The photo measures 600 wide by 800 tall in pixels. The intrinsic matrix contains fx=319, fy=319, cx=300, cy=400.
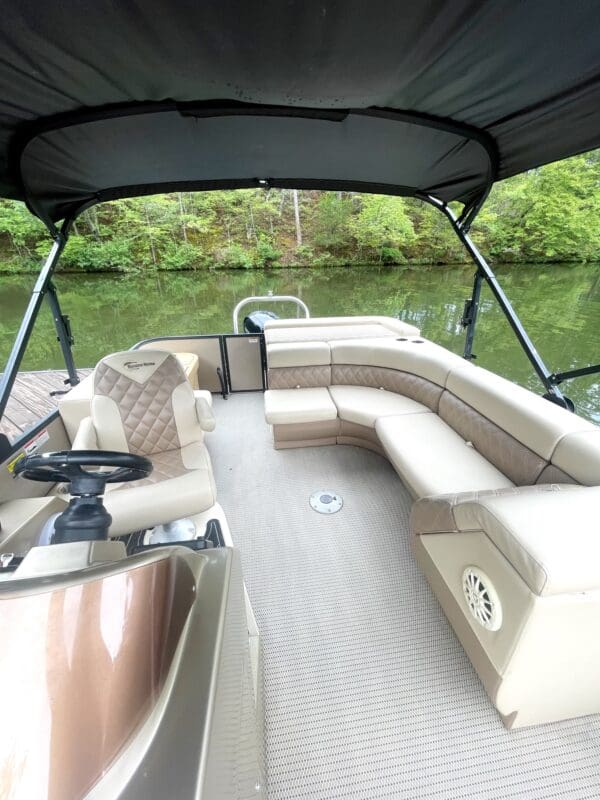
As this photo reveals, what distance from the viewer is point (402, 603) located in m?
1.53

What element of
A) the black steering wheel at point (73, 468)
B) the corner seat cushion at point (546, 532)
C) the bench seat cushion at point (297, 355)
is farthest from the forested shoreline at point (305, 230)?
the black steering wheel at point (73, 468)

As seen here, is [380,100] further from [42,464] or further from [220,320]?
[220,320]

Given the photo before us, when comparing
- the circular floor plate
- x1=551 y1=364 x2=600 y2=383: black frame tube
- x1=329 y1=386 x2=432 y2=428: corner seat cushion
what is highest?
x1=551 y1=364 x2=600 y2=383: black frame tube

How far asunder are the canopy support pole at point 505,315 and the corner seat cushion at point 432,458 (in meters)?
0.69

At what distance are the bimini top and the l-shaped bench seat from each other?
52.1 inches

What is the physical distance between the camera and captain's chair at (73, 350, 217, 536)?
1.78m

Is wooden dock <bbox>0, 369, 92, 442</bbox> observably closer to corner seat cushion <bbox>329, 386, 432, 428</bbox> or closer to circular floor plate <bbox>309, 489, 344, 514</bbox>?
circular floor plate <bbox>309, 489, 344, 514</bbox>

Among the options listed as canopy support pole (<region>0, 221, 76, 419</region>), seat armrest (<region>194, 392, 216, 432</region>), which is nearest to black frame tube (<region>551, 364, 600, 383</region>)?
seat armrest (<region>194, 392, 216, 432</region>)

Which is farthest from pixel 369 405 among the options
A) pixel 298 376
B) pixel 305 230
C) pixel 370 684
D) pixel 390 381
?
pixel 305 230

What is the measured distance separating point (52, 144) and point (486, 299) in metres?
9.85

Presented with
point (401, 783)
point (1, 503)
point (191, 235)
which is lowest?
point (401, 783)

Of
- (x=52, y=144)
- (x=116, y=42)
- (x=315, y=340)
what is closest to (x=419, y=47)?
(x=116, y=42)

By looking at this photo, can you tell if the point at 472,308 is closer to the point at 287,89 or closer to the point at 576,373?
the point at 576,373

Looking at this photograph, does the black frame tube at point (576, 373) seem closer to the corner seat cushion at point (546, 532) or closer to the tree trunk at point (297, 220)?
the corner seat cushion at point (546, 532)
